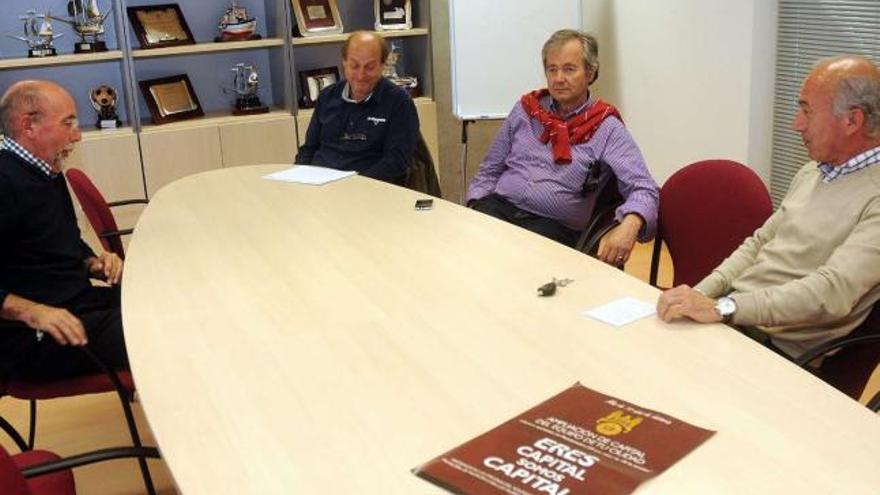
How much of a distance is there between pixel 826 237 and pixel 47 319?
199cm

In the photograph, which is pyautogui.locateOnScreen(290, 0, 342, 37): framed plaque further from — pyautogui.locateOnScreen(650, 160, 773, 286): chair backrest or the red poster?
the red poster

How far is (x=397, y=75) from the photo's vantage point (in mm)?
5855

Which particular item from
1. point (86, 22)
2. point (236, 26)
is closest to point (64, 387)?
point (86, 22)

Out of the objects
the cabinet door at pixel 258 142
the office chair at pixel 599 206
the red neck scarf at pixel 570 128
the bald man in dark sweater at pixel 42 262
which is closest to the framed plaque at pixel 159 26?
the cabinet door at pixel 258 142

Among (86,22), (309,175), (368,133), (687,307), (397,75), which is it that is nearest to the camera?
(687,307)

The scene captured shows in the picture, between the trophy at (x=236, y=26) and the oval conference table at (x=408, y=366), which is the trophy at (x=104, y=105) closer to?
the trophy at (x=236, y=26)

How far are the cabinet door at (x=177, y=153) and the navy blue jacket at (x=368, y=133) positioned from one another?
3.81ft

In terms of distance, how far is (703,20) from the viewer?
4.59m

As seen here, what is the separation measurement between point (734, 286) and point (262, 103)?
12.0 feet

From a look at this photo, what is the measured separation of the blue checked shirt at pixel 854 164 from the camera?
7.54ft

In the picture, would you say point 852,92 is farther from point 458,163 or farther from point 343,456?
point 458,163

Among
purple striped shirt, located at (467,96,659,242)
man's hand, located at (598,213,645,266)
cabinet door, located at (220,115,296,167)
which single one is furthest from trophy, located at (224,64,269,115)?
man's hand, located at (598,213,645,266)

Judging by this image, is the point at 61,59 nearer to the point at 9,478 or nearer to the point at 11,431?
the point at 11,431

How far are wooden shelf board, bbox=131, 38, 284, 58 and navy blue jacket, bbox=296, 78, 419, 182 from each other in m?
1.16
